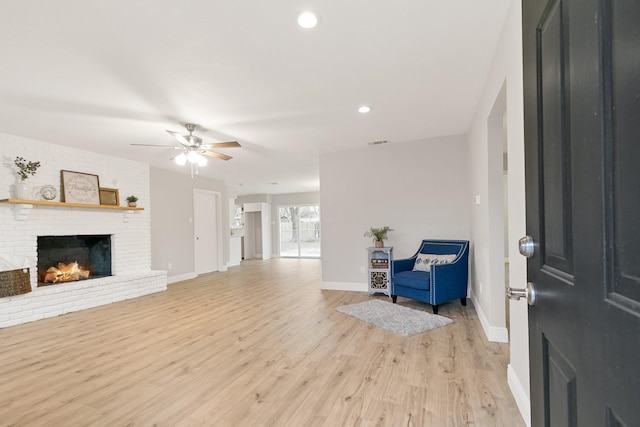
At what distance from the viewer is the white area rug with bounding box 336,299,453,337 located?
134 inches

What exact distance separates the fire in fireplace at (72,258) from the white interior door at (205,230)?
2.10 metres

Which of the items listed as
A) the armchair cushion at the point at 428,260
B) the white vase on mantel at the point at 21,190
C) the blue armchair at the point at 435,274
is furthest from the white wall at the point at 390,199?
the white vase on mantel at the point at 21,190

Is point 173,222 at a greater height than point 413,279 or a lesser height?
greater

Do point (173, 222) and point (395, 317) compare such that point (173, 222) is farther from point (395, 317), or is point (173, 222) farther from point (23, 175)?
point (395, 317)

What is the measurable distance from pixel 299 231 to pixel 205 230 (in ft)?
13.9

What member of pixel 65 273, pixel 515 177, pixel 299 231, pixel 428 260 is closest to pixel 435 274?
pixel 428 260

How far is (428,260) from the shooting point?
4457 millimetres

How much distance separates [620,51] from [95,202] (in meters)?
6.21

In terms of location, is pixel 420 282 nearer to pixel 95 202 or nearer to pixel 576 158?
Result: pixel 576 158

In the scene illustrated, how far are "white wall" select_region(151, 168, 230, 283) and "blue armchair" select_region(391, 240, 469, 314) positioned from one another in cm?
470

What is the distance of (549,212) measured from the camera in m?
0.81

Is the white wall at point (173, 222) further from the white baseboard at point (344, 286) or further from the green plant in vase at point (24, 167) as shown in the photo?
the white baseboard at point (344, 286)

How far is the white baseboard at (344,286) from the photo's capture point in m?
5.29

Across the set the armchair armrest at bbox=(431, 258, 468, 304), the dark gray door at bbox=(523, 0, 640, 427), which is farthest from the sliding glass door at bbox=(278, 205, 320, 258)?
the dark gray door at bbox=(523, 0, 640, 427)
